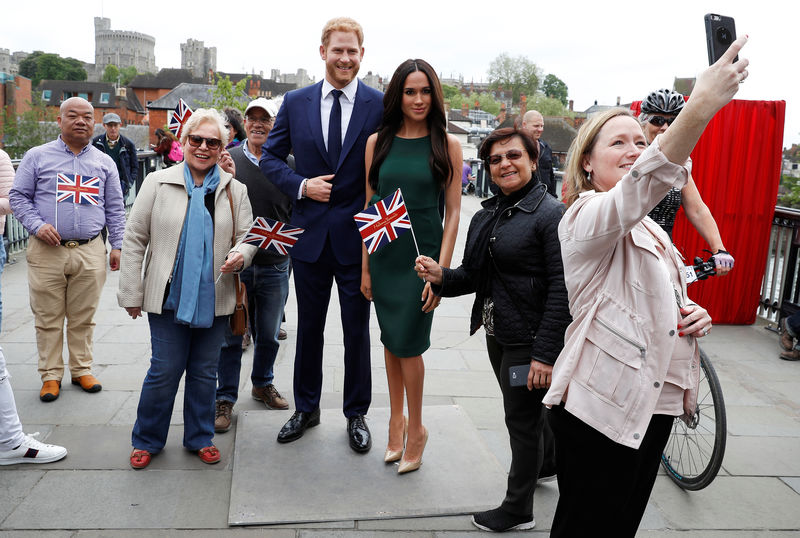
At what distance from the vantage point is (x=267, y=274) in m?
4.57

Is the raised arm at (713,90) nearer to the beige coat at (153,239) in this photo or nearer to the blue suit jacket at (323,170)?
the blue suit jacket at (323,170)

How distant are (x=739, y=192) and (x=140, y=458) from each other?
6.32 metres

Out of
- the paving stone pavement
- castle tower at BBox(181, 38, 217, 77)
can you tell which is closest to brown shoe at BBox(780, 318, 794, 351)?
the paving stone pavement

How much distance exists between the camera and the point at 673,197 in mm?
3744

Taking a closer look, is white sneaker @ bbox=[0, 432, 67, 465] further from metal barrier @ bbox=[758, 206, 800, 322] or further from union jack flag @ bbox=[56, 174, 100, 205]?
metal barrier @ bbox=[758, 206, 800, 322]

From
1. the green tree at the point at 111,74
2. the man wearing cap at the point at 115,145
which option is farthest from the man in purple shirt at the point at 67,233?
the green tree at the point at 111,74

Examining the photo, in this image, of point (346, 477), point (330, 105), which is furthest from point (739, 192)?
point (346, 477)

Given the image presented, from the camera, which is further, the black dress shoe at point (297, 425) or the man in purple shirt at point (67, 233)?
the man in purple shirt at point (67, 233)

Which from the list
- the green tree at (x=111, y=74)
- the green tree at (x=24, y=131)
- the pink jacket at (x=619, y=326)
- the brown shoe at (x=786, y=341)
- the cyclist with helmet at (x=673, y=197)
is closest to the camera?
the pink jacket at (x=619, y=326)

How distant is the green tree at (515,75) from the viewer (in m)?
89.0

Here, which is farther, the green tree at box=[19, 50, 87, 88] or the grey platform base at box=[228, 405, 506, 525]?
the green tree at box=[19, 50, 87, 88]

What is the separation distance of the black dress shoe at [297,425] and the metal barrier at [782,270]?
17.0ft

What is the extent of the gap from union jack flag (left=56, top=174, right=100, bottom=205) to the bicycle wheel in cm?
413

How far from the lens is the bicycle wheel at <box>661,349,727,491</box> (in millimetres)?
3273
